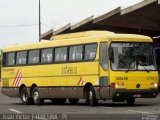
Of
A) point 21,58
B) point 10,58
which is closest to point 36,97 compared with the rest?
point 21,58

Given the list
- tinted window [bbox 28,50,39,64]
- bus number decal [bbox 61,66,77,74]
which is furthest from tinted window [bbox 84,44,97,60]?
tinted window [bbox 28,50,39,64]

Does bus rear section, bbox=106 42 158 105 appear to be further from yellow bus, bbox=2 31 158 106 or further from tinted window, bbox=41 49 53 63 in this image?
tinted window, bbox=41 49 53 63

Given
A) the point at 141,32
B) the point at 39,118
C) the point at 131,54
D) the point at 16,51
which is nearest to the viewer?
the point at 39,118

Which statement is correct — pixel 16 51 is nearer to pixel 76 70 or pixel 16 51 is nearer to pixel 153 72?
pixel 76 70

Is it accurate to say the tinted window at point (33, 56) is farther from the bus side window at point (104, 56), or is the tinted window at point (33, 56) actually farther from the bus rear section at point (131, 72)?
the bus rear section at point (131, 72)

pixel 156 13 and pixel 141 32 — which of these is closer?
pixel 156 13

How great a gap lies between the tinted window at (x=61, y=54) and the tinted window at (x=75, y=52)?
0.44m

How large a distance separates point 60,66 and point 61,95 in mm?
1198

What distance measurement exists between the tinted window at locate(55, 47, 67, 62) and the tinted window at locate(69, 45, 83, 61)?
44cm

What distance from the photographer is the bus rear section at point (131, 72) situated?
81.6 ft

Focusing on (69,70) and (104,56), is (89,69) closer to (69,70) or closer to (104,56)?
(104,56)

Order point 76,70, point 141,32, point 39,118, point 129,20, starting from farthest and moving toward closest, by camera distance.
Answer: point 141,32 < point 129,20 < point 76,70 < point 39,118

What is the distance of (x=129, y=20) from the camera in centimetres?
4806

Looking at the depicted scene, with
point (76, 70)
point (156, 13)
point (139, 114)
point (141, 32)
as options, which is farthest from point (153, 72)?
point (141, 32)
